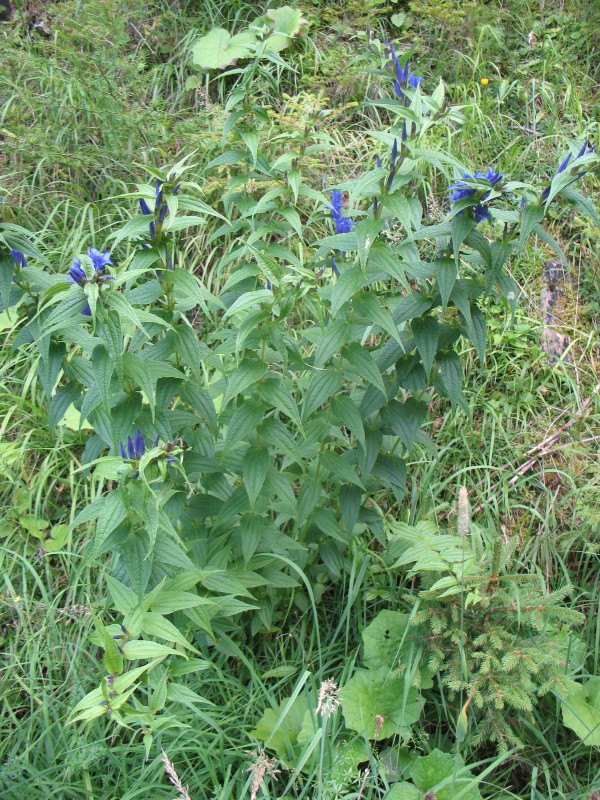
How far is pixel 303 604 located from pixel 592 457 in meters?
1.37

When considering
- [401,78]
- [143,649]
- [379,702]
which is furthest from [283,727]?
[401,78]

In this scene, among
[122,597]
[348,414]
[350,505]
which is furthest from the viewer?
[350,505]

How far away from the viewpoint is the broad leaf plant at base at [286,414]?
1.48 m

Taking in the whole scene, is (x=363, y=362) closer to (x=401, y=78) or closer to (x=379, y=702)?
(x=401, y=78)

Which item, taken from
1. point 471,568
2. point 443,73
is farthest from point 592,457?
point 443,73

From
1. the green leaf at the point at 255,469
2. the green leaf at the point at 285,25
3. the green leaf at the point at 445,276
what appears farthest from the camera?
the green leaf at the point at 285,25

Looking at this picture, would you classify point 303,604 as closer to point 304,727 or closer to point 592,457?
point 304,727

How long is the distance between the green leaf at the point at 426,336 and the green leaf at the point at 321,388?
0.77ft

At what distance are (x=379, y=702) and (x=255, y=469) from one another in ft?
2.83

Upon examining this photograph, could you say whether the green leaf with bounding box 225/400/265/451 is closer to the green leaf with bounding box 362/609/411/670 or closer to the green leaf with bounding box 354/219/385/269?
the green leaf with bounding box 354/219/385/269

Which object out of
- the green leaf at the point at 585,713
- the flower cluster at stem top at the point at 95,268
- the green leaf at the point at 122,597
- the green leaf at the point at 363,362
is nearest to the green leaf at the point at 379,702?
the green leaf at the point at 585,713

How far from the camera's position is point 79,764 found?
184 centimetres

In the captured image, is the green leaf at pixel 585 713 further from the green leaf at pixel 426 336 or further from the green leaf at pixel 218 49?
the green leaf at pixel 218 49

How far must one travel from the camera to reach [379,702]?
204 cm
